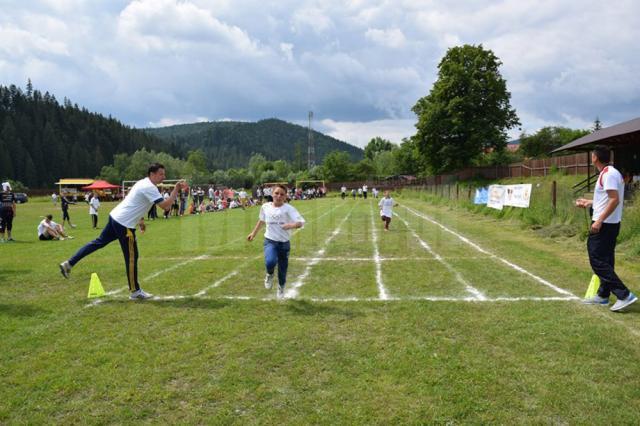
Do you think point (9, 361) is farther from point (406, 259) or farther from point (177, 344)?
point (406, 259)

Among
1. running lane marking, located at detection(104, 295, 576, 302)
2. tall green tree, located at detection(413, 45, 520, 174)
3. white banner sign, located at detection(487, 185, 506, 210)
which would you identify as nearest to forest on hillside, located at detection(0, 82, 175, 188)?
tall green tree, located at detection(413, 45, 520, 174)

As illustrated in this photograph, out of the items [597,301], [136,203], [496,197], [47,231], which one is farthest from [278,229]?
[496,197]

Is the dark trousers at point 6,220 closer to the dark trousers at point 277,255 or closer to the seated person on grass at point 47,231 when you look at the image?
the seated person on grass at point 47,231

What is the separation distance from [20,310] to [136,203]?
215 cm

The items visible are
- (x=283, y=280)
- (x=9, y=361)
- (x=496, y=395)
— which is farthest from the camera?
(x=283, y=280)

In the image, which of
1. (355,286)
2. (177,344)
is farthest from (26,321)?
(355,286)

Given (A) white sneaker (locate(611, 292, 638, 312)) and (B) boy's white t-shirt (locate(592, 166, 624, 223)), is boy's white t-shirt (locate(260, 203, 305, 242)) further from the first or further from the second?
(A) white sneaker (locate(611, 292, 638, 312))

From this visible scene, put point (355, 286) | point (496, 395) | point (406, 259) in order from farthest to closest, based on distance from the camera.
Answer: point (406, 259)
point (355, 286)
point (496, 395)

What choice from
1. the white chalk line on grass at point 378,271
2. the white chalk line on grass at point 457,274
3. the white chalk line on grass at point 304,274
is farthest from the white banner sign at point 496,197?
the white chalk line on grass at point 304,274

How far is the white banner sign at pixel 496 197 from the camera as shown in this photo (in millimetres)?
21359

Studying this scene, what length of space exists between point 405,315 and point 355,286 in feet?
6.29

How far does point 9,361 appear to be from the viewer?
4.33m

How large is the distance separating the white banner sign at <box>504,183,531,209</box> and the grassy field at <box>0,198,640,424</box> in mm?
9490

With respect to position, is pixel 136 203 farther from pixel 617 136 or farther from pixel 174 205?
pixel 617 136
